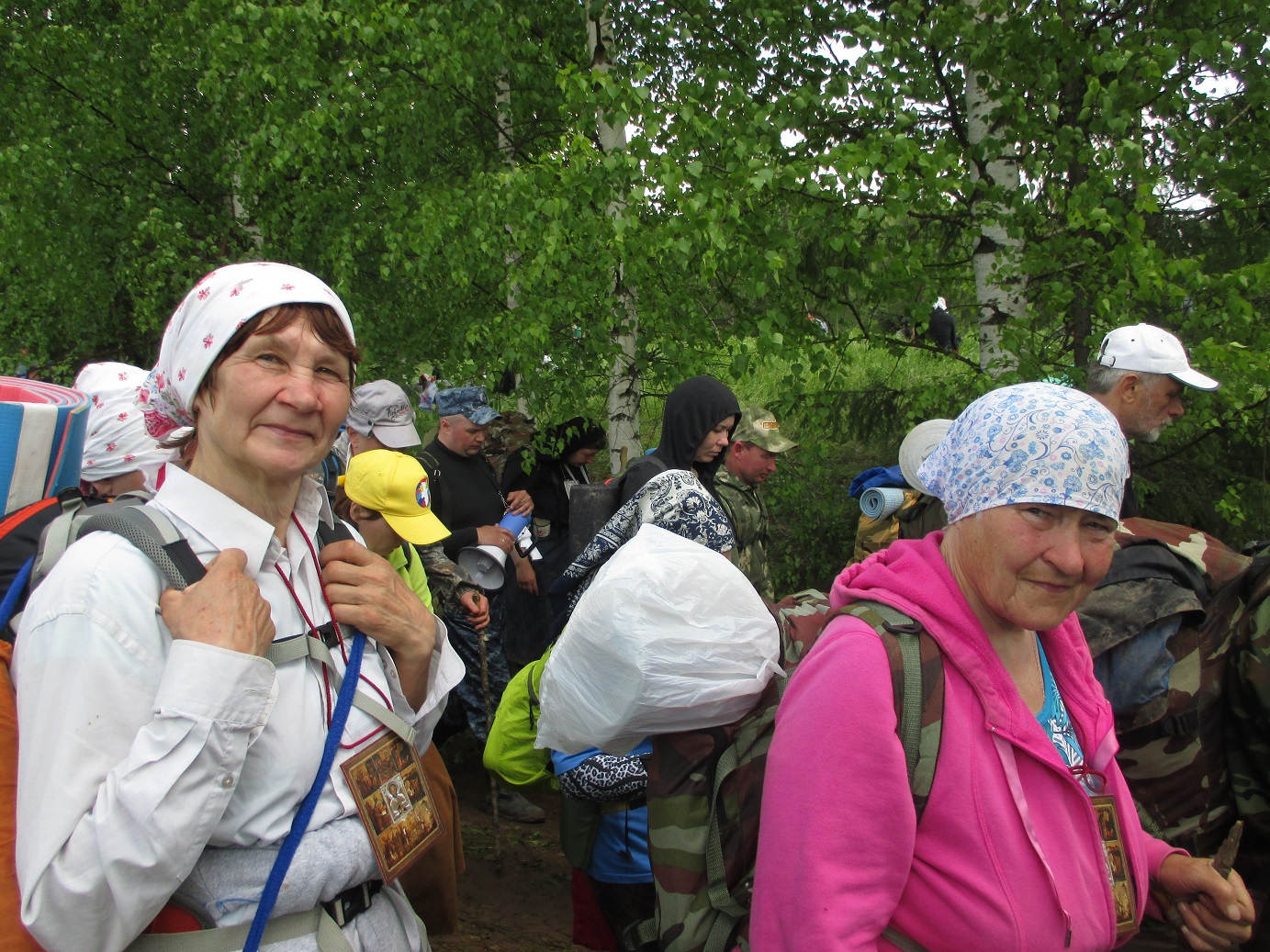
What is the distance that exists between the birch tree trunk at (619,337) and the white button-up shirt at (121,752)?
177 inches

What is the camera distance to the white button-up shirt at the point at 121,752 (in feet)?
3.95

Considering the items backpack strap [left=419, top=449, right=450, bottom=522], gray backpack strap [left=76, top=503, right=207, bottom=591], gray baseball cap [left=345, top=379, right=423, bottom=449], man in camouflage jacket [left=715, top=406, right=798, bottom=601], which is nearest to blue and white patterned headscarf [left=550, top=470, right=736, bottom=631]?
man in camouflage jacket [left=715, top=406, right=798, bottom=601]

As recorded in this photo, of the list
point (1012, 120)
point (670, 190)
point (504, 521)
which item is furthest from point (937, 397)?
point (504, 521)

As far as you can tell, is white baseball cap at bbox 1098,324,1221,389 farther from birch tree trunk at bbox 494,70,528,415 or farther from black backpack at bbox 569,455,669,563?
birch tree trunk at bbox 494,70,528,415

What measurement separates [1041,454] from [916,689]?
48 cm

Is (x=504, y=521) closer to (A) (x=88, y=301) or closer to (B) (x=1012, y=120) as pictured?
(B) (x=1012, y=120)

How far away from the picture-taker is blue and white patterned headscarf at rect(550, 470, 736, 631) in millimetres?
3801

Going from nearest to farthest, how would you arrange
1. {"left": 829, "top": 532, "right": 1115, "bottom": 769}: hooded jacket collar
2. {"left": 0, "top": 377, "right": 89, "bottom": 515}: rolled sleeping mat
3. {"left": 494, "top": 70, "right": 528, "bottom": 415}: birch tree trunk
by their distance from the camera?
{"left": 829, "top": 532, "right": 1115, "bottom": 769}: hooded jacket collar
{"left": 0, "top": 377, "right": 89, "bottom": 515}: rolled sleeping mat
{"left": 494, "top": 70, "right": 528, "bottom": 415}: birch tree trunk

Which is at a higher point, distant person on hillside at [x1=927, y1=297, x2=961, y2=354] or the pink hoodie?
distant person on hillside at [x1=927, y1=297, x2=961, y2=354]

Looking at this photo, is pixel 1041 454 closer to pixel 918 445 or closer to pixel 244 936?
pixel 244 936

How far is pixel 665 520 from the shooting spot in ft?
12.5

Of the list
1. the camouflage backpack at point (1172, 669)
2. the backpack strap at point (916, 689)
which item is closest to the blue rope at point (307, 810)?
the backpack strap at point (916, 689)

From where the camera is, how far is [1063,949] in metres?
1.48

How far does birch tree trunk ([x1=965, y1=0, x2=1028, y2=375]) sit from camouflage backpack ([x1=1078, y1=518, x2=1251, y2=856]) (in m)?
2.62
